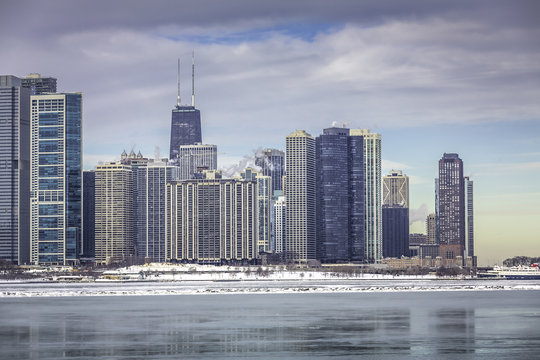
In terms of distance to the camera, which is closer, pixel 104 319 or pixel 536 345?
pixel 536 345

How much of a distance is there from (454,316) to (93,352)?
67391 mm

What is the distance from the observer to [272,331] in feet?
415

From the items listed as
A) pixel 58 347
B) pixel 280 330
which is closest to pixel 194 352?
pixel 58 347

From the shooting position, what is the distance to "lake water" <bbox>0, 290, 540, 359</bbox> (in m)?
103

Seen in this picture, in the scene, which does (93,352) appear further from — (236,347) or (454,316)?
(454,316)

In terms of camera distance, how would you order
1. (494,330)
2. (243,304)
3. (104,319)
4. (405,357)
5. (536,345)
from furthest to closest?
1. (243,304)
2. (104,319)
3. (494,330)
4. (536,345)
5. (405,357)

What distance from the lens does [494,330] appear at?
127625mm

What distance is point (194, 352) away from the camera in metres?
104

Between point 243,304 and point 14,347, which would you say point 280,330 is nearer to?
point 14,347

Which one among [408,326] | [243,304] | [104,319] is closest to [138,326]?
[104,319]

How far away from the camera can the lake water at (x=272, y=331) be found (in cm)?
10344

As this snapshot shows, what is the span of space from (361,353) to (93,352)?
27.8 metres

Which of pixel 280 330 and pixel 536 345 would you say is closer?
pixel 536 345

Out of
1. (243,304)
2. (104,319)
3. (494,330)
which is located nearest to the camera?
(494,330)
